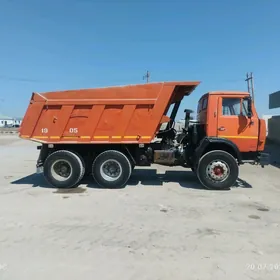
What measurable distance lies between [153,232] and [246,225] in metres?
1.77

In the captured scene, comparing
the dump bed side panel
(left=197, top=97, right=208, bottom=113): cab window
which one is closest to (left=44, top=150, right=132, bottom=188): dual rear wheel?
the dump bed side panel

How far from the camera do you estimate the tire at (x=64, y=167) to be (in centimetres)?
905

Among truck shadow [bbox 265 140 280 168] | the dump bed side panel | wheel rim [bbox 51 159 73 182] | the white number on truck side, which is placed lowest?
truck shadow [bbox 265 140 280 168]

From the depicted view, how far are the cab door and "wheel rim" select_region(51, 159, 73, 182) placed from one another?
4459 millimetres

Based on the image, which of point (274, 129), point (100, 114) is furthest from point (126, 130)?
point (274, 129)

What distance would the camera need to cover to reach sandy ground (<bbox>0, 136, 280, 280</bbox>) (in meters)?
4.02

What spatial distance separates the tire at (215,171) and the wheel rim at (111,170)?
89.8 inches

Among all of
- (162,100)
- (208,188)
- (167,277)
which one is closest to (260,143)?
(208,188)

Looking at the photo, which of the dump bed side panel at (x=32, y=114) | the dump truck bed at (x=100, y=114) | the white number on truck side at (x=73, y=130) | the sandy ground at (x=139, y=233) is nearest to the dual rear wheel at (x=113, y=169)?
the sandy ground at (x=139, y=233)

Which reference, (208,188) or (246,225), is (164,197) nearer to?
(208,188)

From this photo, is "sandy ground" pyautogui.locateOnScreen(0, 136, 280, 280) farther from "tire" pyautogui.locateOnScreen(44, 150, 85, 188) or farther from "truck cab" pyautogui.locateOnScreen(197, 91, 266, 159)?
"truck cab" pyautogui.locateOnScreen(197, 91, 266, 159)

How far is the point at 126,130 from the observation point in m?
9.08

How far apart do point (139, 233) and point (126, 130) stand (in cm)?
422

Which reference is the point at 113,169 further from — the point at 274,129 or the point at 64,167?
the point at 274,129
